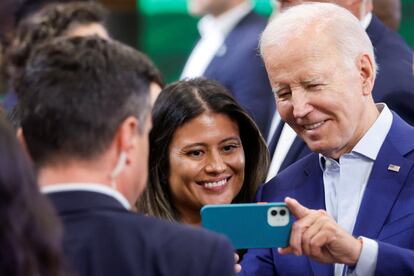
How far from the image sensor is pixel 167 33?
7586mm

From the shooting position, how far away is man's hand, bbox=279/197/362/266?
242 centimetres

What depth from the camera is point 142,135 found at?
6.59 feet

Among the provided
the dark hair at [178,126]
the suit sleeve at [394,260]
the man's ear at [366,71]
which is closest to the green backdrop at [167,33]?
the dark hair at [178,126]

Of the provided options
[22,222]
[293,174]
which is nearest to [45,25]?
[293,174]

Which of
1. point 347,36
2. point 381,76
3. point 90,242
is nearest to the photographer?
point 90,242

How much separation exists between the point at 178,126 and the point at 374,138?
62 centimetres

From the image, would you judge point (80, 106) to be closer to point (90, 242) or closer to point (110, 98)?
point (110, 98)

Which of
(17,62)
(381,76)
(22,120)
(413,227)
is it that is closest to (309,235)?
(413,227)

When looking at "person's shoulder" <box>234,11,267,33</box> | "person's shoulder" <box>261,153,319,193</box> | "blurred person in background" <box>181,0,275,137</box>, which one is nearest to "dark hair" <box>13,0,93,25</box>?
"blurred person in background" <box>181,0,275,137</box>

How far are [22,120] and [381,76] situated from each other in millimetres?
1685

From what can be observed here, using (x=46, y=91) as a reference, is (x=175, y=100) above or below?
below

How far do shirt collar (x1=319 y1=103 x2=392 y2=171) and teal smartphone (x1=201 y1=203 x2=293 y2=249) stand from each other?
1.38 feet

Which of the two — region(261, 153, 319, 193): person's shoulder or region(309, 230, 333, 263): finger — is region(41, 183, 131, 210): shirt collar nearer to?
region(309, 230, 333, 263): finger

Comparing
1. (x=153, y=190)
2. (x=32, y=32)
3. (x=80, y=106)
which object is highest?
(x=80, y=106)
